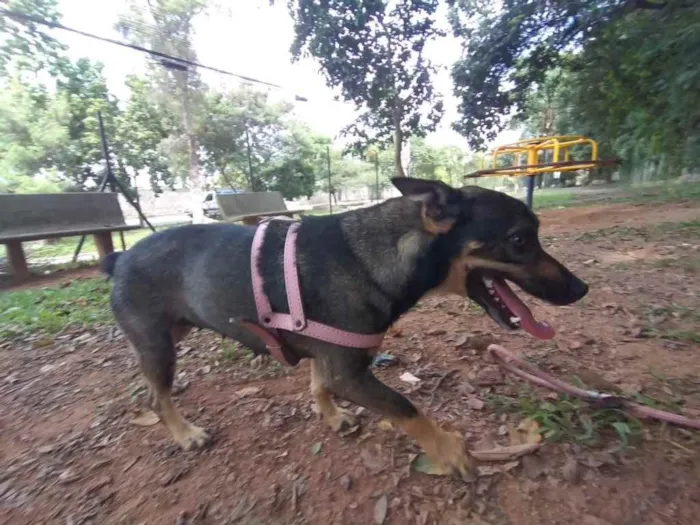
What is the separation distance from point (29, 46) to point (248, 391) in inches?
1107

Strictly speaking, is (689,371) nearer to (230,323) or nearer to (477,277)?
(477,277)

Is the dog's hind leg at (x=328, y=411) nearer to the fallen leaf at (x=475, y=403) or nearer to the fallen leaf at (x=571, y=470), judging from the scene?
the fallen leaf at (x=475, y=403)

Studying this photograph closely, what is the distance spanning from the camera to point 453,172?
42406mm

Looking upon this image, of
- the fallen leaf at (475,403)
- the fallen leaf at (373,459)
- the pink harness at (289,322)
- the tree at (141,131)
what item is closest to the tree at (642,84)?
the fallen leaf at (475,403)

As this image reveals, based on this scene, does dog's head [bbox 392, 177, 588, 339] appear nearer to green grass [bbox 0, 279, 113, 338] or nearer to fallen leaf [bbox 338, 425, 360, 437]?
fallen leaf [bbox 338, 425, 360, 437]

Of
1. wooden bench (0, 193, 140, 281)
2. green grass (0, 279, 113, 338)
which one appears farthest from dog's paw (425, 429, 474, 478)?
wooden bench (0, 193, 140, 281)

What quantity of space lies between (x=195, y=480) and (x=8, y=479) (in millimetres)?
1142

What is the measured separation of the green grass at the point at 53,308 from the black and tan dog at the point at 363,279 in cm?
284

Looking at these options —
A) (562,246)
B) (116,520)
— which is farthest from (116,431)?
(562,246)

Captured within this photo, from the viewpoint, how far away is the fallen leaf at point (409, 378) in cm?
297

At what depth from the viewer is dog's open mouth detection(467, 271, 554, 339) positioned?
7.42 feet

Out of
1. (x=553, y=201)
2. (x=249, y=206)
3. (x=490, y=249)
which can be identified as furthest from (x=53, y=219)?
(x=553, y=201)

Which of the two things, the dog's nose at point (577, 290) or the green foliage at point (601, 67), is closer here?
the dog's nose at point (577, 290)

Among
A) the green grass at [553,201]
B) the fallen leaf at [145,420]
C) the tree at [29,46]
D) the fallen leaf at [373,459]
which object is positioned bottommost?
the fallen leaf at [145,420]
